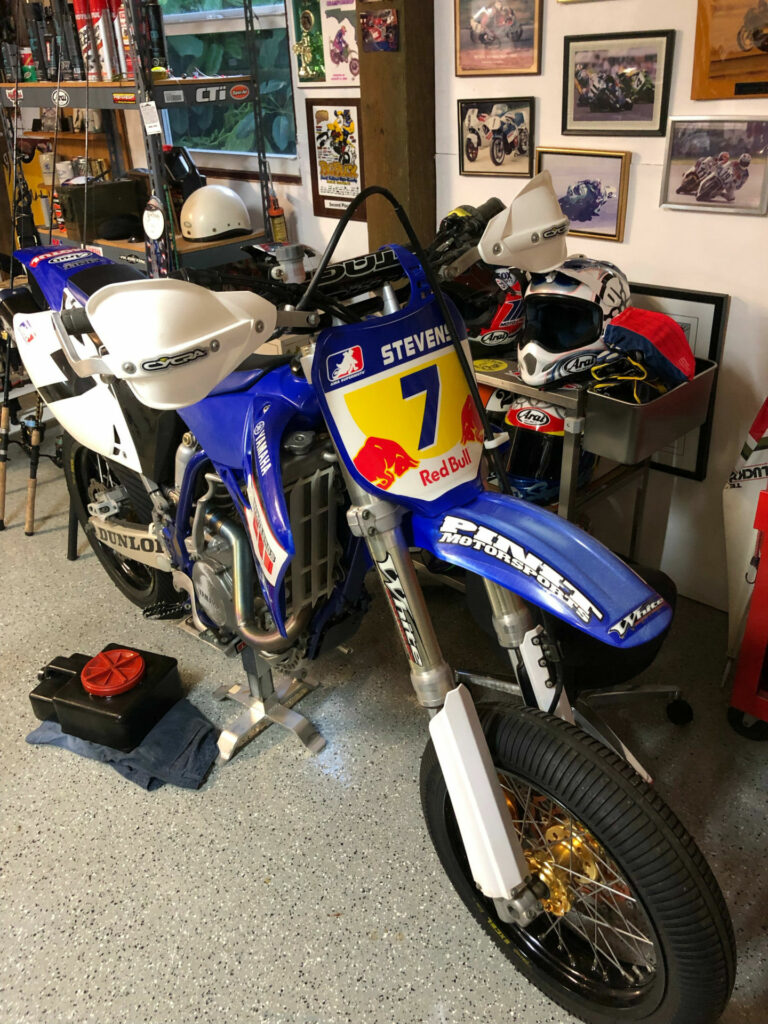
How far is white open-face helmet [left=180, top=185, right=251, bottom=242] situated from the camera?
2.54 metres

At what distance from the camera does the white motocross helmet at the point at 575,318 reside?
1.69 metres

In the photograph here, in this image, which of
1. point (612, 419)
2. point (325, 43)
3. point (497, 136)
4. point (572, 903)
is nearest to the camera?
point (572, 903)

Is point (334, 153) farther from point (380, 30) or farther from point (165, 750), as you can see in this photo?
point (165, 750)

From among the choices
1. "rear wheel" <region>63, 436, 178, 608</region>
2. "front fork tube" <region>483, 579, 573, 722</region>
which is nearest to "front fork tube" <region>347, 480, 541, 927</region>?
"front fork tube" <region>483, 579, 573, 722</region>

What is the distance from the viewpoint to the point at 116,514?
209 centimetres

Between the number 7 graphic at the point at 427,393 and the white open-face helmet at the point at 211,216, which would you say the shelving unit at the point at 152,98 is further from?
the number 7 graphic at the point at 427,393

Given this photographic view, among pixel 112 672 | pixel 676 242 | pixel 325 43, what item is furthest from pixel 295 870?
pixel 325 43

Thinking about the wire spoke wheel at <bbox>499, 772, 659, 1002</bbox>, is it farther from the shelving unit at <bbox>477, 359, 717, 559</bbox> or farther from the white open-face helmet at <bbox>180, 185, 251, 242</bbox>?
the white open-face helmet at <bbox>180, 185, 251, 242</bbox>

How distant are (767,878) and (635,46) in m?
1.75

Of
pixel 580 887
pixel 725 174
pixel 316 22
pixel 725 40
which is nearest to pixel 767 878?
pixel 580 887

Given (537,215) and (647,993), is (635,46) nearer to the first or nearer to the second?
(537,215)

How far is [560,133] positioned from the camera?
6.45 ft

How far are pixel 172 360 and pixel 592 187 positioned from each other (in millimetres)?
1442

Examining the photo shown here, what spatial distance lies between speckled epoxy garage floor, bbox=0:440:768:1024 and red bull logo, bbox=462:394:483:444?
84 centimetres
